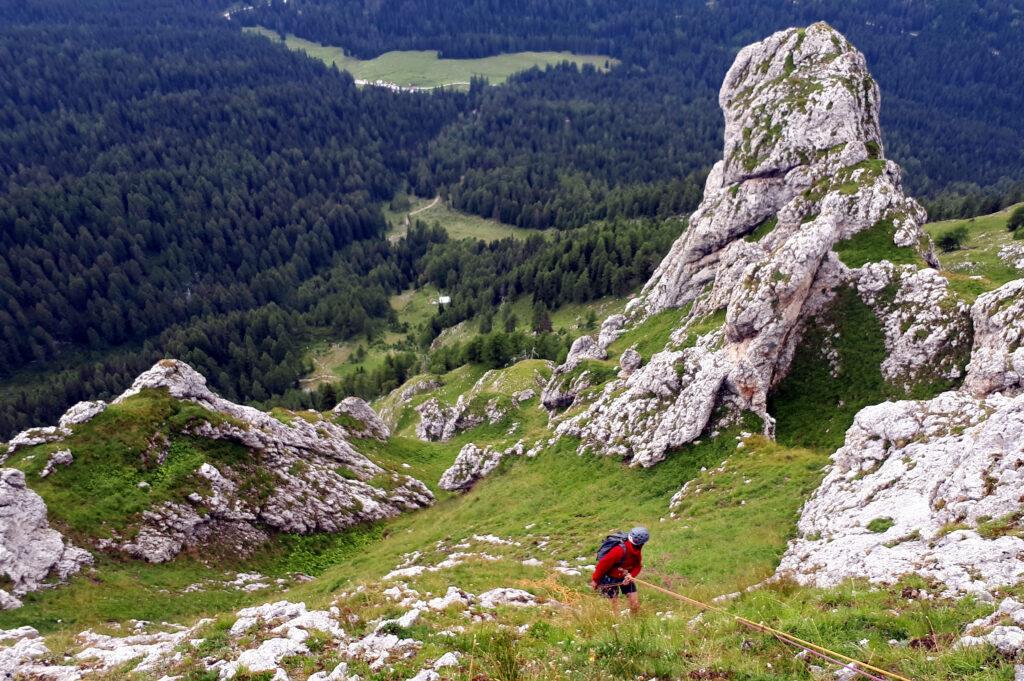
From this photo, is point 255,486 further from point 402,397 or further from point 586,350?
point 402,397

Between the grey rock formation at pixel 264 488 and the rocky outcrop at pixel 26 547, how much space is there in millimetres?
2402

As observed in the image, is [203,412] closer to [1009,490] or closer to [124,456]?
[124,456]

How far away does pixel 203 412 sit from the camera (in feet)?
139

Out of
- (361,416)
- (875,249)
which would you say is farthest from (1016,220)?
(361,416)

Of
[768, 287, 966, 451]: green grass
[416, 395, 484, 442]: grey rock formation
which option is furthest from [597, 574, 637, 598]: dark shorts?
[416, 395, 484, 442]: grey rock formation

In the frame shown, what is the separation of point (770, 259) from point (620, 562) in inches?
1464

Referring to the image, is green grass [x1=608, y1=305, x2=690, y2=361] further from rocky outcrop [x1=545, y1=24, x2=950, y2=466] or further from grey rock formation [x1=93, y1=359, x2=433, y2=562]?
grey rock formation [x1=93, y1=359, x2=433, y2=562]

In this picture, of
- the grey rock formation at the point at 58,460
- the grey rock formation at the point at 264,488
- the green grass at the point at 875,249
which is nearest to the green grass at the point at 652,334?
the green grass at the point at 875,249

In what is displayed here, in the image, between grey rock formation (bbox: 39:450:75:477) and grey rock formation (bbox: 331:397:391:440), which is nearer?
grey rock formation (bbox: 39:450:75:477)

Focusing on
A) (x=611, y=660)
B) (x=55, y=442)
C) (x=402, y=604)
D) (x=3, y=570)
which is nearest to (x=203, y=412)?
(x=55, y=442)

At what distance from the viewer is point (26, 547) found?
1169 inches

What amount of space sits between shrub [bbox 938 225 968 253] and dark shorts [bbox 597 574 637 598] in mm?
100824

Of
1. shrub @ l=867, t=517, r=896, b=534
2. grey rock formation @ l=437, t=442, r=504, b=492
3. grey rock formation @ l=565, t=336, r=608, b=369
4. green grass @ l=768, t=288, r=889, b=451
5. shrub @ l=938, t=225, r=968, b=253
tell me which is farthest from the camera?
shrub @ l=938, t=225, r=968, b=253

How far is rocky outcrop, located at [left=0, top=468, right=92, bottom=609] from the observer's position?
92.2 ft
